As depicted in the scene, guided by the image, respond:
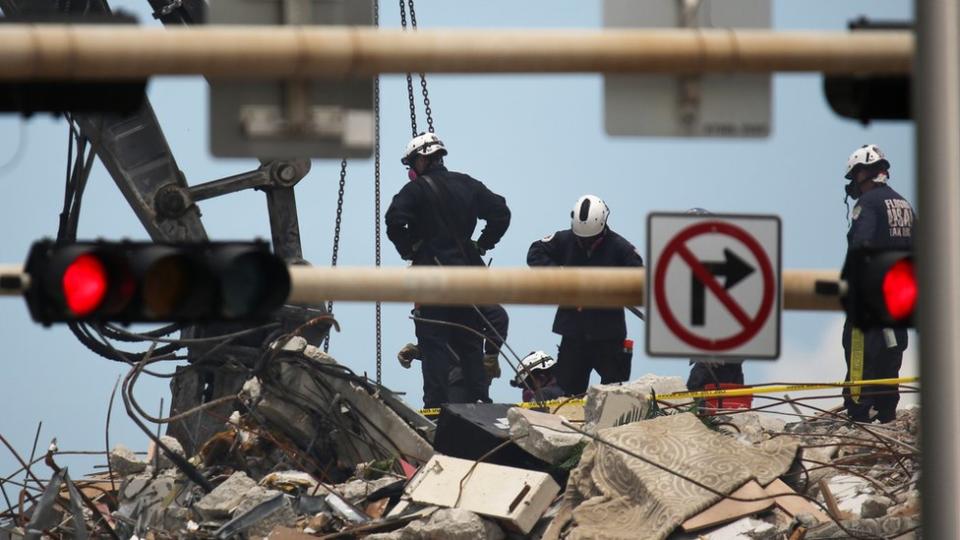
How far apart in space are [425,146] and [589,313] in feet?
7.56

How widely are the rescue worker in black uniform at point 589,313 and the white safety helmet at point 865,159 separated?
87.9 inches

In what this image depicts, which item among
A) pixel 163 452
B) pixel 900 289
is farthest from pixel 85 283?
pixel 163 452

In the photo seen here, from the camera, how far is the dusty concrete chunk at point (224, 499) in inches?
500

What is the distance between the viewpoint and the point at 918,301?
5488mm

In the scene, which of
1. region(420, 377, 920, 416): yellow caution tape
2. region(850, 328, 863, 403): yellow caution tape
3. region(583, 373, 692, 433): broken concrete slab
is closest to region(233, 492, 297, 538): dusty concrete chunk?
region(583, 373, 692, 433): broken concrete slab

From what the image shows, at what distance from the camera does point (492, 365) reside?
17.3 m

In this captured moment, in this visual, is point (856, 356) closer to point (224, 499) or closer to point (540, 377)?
point (540, 377)

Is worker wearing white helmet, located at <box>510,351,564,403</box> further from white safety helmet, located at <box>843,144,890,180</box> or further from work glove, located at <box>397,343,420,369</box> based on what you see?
white safety helmet, located at <box>843,144,890,180</box>

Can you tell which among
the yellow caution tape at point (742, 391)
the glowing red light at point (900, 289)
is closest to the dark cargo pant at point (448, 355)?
the yellow caution tape at point (742, 391)

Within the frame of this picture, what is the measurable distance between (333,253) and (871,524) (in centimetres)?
699

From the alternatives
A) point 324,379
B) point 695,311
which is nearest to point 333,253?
point 324,379

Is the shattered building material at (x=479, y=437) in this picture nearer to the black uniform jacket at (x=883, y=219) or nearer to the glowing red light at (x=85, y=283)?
the black uniform jacket at (x=883, y=219)

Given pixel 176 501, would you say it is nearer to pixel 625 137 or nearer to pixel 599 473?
pixel 599 473

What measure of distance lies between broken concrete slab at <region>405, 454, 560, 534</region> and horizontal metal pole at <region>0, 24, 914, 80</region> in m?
6.41
